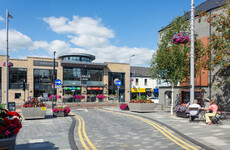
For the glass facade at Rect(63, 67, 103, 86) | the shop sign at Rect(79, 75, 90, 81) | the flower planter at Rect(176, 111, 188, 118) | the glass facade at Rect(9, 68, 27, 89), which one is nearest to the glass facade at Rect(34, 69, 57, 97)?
the glass facade at Rect(9, 68, 27, 89)

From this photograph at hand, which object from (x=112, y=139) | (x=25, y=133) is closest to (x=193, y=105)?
(x=112, y=139)

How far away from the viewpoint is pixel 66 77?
Answer: 144 ft

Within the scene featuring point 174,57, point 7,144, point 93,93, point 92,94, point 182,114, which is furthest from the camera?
point 93,93

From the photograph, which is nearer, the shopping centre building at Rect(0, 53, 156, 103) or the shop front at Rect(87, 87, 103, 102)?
the shopping centre building at Rect(0, 53, 156, 103)

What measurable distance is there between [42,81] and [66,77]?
514 cm

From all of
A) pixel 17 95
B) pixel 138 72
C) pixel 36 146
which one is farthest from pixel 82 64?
pixel 36 146

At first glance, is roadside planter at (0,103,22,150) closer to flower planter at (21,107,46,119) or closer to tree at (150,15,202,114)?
flower planter at (21,107,46,119)

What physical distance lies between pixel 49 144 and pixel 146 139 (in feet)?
12.5

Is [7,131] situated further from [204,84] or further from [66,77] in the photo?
[66,77]

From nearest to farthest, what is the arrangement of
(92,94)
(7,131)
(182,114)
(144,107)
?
1. (7,131)
2. (182,114)
3. (144,107)
4. (92,94)

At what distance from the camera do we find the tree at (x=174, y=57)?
15.5 metres

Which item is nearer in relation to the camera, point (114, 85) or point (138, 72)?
point (114, 85)

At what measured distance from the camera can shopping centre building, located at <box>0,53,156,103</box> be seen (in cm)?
4009

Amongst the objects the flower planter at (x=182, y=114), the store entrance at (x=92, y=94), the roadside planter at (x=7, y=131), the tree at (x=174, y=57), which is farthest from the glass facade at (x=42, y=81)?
the roadside planter at (x=7, y=131)
